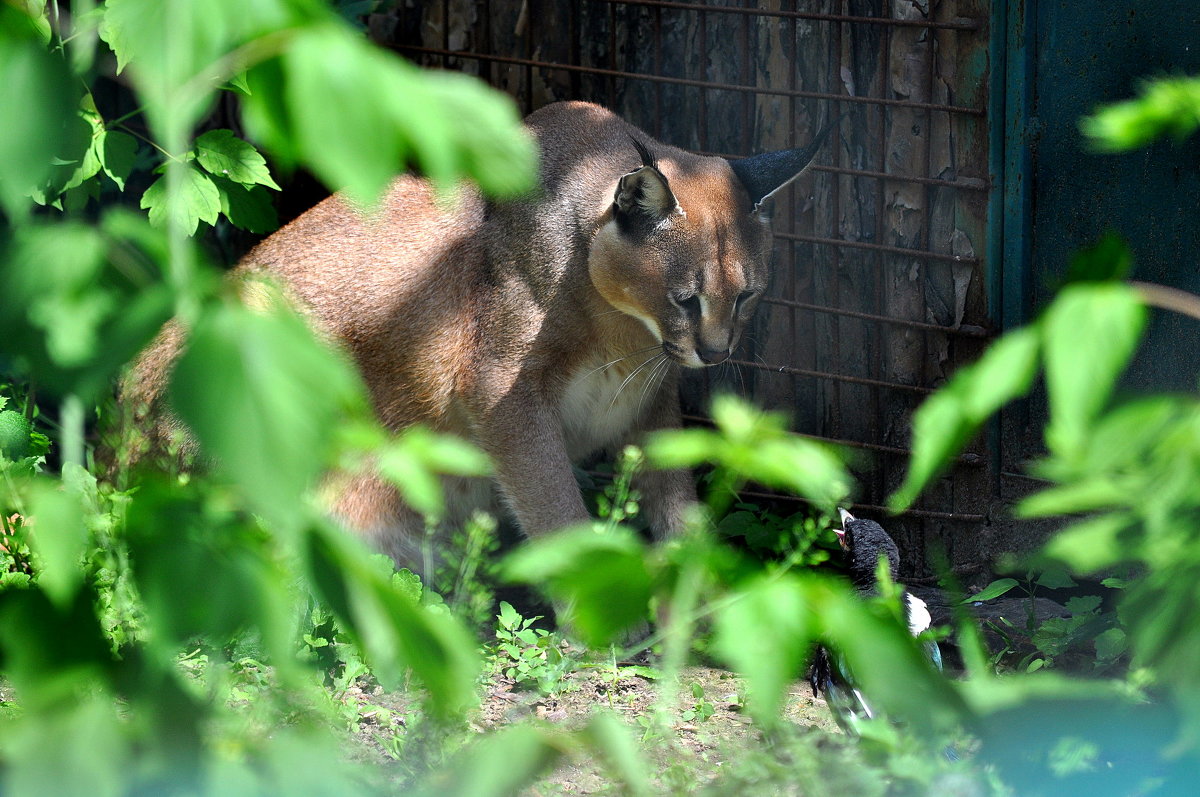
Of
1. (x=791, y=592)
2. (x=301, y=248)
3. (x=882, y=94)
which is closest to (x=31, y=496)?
(x=791, y=592)

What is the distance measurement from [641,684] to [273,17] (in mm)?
2818

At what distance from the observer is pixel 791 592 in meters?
1.12

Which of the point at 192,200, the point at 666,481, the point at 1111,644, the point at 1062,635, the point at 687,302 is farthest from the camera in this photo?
the point at 666,481

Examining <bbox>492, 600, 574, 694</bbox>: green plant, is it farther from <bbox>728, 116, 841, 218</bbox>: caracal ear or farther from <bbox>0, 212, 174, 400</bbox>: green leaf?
<bbox>0, 212, 174, 400</bbox>: green leaf

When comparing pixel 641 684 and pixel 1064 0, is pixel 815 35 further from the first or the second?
pixel 641 684

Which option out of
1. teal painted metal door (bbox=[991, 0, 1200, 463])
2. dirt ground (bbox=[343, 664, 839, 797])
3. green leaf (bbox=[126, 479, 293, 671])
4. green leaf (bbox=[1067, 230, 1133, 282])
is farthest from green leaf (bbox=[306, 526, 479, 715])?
teal painted metal door (bbox=[991, 0, 1200, 463])

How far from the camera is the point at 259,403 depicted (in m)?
0.93

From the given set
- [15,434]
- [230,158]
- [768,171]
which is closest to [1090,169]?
[768,171]

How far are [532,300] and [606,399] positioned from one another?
1.47 ft

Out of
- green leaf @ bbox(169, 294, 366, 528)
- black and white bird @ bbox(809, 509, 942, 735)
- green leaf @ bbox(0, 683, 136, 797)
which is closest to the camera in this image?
green leaf @ bbox(169, 294, 366, 528)

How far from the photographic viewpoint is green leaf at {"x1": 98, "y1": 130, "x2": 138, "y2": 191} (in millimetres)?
3619

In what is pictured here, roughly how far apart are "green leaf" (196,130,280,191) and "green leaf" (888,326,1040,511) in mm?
2995

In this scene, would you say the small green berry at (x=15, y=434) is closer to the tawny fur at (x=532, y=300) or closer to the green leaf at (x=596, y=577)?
the tawny fur at (x=532, y=300)

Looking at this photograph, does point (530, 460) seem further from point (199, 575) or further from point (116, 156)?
point (199, 575)
